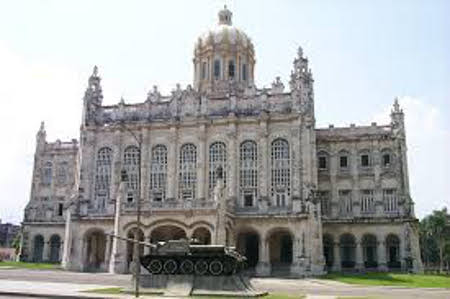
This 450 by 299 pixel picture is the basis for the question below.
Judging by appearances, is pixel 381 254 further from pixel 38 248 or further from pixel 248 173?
pixel 38 248

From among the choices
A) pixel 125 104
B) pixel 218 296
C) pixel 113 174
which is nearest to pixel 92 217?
pixel 113 174

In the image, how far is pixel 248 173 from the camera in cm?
5922

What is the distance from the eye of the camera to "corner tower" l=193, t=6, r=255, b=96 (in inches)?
2753

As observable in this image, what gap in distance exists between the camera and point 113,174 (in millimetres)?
62344

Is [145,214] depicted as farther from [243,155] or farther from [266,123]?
[266,123]

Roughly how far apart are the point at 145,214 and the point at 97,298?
30050 mm

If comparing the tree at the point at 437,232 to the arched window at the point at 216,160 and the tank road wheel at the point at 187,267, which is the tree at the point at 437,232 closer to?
the arched window at the point at 216,160

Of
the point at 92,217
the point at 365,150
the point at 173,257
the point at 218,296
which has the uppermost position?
the point at 365,150

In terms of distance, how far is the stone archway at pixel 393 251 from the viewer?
61.3m

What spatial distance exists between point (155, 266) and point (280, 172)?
30.6m

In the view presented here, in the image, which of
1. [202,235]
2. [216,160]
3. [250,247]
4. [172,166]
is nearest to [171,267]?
Answer: [202,235]

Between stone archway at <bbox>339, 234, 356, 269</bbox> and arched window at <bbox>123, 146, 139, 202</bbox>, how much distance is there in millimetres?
26079

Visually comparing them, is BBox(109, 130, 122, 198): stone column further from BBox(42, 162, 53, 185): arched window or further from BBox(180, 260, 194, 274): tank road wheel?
BBox(180, 260, 194, 274): tank road wheel

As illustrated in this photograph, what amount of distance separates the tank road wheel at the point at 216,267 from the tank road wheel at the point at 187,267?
114 cm
